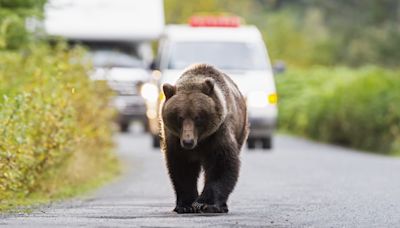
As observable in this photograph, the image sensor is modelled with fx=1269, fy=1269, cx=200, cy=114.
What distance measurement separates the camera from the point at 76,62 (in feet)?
64.6

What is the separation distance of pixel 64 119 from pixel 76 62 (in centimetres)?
416

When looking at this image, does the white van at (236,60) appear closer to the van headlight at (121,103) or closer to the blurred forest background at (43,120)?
the blurred forest background at (43,120)

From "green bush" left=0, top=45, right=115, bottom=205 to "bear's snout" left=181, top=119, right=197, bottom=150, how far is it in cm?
256

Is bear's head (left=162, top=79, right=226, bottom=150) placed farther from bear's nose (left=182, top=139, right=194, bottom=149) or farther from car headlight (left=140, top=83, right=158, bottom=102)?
car headlight (left=140, top=83, right=158, bottom=102)

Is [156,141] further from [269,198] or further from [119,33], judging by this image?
[269,198]

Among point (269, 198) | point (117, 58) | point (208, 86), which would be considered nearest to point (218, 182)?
point (208, 86)

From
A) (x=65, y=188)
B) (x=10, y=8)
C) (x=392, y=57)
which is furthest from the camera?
(x=392, y=57)

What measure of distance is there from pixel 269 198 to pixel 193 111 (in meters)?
2.96

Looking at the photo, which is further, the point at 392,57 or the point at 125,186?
the point at 392,57

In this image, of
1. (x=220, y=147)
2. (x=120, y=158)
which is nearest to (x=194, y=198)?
(x=220, y=147)

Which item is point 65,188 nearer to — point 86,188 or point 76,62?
point 86,188

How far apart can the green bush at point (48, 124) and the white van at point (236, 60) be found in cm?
350

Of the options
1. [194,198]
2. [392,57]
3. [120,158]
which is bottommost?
[392,57]

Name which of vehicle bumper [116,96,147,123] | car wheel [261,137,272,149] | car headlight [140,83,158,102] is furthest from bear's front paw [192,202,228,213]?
vehicle bumper [116,96,147,123]
